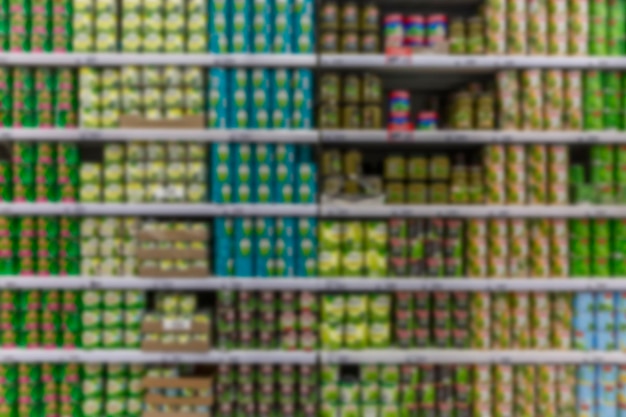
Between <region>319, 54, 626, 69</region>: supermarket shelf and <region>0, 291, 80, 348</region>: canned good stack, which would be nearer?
<region>319, 54, 626, 69</region>: supermarket shelf

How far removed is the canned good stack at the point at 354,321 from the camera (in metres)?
2.73

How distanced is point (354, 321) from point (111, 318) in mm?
1301

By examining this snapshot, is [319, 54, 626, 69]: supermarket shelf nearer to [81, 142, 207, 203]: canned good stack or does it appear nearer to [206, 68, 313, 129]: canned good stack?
[206, 68, 313, 129]: canned good stack

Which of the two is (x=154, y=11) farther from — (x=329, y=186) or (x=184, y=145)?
(x=329, y=186)

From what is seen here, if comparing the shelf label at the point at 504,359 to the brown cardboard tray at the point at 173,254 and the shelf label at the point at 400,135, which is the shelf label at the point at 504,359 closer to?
the shelf label at the point at 400,135

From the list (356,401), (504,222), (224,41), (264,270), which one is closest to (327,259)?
(264,270)

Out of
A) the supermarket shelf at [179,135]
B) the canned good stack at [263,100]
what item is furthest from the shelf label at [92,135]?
the canned good stack at [263,100]

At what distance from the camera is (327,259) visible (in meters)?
2.72

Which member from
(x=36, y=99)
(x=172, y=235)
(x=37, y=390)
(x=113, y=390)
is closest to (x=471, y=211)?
(x=172, y=235)

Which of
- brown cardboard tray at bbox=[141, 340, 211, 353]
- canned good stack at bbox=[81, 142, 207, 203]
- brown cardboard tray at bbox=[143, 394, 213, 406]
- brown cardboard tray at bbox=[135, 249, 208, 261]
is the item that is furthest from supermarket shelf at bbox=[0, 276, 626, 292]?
brown cardboard tray at bbox=[143, 394, 213, 406]

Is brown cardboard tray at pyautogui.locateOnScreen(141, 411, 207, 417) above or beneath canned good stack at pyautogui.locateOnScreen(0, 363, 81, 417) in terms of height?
beneath

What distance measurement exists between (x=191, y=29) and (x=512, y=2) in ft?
5.58

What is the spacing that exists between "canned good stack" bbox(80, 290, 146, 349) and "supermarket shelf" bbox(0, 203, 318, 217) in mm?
444

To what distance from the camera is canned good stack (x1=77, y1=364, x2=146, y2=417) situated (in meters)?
2.75
